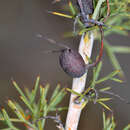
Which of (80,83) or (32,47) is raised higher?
(80,83)

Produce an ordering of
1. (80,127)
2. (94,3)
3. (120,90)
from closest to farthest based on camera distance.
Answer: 1. (94,3)
2. (80,127)
3. (120,90)

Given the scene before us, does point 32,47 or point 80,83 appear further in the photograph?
point 32,47

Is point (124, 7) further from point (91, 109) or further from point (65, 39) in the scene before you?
point (65, 39)

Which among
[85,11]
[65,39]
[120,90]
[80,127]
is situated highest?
[85,11]

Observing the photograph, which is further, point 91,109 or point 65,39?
point 65,39

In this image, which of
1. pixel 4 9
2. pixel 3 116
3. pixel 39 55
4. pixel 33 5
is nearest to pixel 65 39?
pixel 39 55

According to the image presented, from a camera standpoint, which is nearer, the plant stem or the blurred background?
the plant stem

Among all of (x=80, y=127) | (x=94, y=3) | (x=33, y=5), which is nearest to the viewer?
(x=94, y=3)

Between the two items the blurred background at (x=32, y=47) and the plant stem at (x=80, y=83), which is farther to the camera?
the blurred background at (x=32, y=47)
